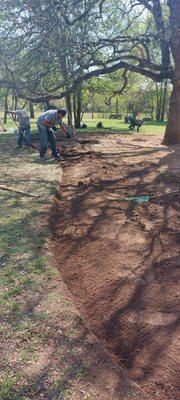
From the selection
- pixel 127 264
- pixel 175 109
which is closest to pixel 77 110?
pixel 175 109

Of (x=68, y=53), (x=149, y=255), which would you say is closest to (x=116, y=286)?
(x=149, y=255)

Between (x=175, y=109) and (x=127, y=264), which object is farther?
(x=175, y=109)

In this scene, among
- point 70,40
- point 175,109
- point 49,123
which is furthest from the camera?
point 175,109

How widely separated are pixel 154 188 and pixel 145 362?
15.6 feet

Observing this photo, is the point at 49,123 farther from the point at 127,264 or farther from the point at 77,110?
the point at 77,110

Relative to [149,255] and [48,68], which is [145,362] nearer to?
[149,255]

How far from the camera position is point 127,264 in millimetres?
4590

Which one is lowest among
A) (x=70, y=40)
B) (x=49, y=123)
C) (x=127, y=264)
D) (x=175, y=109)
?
(x=127, y=264)

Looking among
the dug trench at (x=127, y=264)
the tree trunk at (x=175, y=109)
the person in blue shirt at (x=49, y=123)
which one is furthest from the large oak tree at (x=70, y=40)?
the dug trench at (x=127, y=264)

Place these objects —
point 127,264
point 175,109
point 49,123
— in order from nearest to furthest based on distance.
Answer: point 127,264 → point 49,123 → point 175,109

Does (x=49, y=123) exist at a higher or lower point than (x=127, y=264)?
higher

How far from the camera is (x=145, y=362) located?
3143mm

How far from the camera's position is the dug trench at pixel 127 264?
325 centimetres

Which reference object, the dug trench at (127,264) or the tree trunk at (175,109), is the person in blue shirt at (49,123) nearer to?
the dug trench at (127,264)
